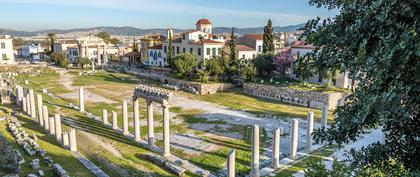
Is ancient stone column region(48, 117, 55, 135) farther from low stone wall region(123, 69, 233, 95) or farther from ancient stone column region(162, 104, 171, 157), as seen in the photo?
low stone wall region(123, 69, 233, 95)

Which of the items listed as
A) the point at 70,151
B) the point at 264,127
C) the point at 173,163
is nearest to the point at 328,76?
the point at 264,127

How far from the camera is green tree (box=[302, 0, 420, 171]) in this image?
5434 millimetres

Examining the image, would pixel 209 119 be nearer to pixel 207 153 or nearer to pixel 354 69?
pixel 207 153

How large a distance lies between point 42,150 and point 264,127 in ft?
54.4

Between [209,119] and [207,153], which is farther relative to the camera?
[209,119]

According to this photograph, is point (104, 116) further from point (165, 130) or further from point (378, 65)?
point (378, 65)

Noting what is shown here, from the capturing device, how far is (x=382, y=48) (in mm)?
5617

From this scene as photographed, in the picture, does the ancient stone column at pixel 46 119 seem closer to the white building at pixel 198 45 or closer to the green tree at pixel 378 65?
the green tree at pixel 378 65

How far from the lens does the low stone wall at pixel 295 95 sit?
114 ft

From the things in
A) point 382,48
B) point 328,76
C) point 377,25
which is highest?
point 377,25

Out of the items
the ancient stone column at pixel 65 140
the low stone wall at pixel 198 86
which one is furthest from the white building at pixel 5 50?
the ancient stone column at pixel 65 140

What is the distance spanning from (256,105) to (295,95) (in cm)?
483

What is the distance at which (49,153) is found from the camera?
65.8 feet

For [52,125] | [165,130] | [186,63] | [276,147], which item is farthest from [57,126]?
[186,63]
